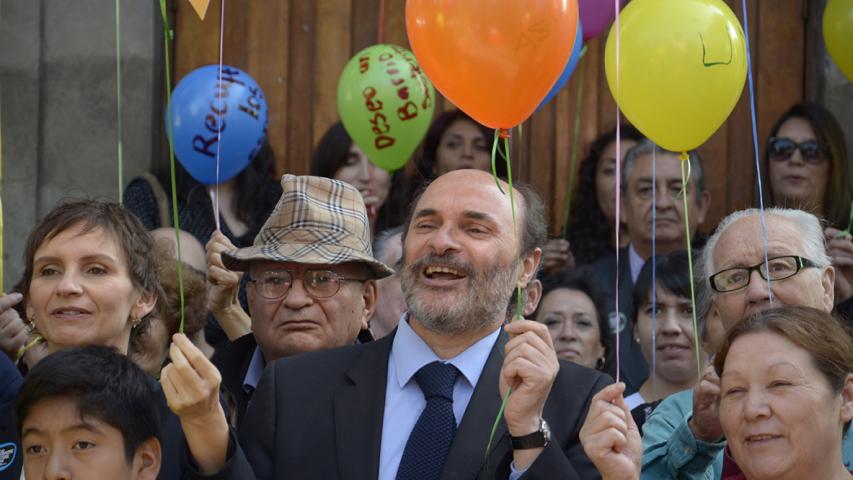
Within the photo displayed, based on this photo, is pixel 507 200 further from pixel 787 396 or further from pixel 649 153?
pixel 649 153

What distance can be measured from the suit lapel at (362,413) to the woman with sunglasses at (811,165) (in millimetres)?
2381

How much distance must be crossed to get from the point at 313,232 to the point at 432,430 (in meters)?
1.03

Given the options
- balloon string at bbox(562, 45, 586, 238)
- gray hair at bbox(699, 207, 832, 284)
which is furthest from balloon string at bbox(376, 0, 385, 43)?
gray hair at bbox(699, 207, 832, 284)

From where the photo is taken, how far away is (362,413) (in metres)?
3.86

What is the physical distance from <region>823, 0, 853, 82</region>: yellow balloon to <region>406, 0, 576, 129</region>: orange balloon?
6.25 ft

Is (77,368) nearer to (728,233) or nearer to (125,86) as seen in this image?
(728,233)

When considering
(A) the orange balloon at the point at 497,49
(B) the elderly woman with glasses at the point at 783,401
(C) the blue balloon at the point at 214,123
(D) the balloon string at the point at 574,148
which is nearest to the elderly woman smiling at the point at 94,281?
(A) the orange balloon at the point at 497,49

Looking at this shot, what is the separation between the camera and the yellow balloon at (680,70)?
4.39 meters

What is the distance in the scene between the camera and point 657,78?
4395mm

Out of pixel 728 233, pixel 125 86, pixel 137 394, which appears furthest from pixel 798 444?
pixel 125 86

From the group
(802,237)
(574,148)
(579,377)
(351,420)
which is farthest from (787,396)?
(574,148)

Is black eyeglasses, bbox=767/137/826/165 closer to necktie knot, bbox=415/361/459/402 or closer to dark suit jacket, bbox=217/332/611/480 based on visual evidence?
dark suit jacket, bbox=217/332/611/480

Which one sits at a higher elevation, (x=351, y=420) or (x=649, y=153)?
(x=649, y=153)

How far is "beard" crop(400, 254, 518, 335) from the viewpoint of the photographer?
396 cm
